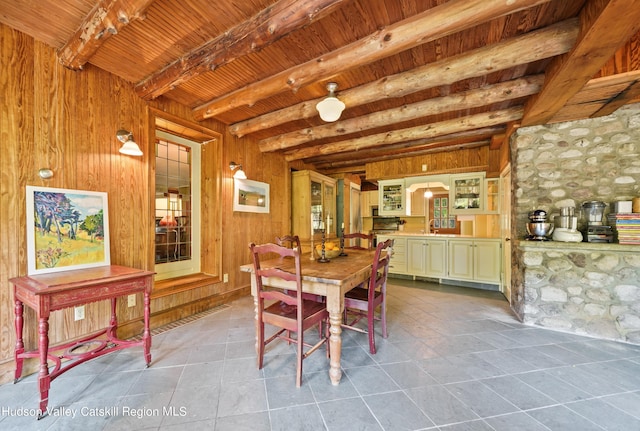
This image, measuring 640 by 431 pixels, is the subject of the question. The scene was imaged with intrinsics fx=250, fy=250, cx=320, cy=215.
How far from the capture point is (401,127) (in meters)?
3.62

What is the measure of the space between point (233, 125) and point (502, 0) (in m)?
3.16

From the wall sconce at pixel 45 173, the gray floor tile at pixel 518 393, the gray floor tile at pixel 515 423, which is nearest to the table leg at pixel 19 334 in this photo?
the wall sconce at pixel 45 173

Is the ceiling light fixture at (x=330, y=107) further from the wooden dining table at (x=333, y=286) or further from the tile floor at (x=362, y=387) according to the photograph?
the tile floor at (x=362, y=387)

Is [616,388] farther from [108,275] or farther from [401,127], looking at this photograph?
[108,275]

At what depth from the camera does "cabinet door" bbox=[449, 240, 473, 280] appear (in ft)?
14.3

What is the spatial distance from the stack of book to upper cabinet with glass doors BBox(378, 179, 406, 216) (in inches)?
116

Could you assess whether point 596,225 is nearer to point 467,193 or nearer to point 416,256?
point 467,193

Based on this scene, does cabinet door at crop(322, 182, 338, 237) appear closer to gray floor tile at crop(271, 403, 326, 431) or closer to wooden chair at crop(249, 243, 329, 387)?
wooden chair at crop(249, 243, 329, 387)


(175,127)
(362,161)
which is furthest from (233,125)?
(362,161)

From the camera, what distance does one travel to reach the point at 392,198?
17.5 feet

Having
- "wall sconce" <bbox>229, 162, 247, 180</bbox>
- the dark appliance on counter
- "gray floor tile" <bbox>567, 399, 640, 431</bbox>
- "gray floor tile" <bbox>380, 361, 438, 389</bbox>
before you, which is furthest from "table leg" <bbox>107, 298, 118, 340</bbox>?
the dark appliance on counter

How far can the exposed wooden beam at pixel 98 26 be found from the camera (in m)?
1.53

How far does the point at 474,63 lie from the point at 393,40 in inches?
30.8

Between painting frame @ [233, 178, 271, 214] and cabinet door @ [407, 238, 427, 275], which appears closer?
painting frame @ [233, 178, 271, 214]
